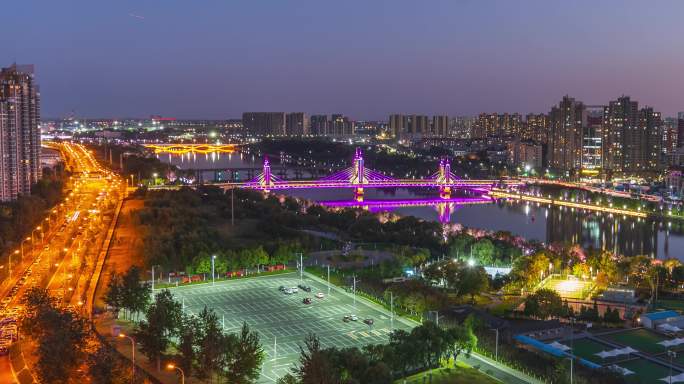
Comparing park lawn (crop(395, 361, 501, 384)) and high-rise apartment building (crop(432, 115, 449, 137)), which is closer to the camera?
park lawn (crop(395, 361, 501, 384))

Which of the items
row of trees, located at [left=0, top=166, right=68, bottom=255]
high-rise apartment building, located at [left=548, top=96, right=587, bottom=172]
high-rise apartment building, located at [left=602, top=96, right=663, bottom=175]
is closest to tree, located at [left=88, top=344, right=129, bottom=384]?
row of trees, located at [left=0, top=166, right=68, bottom=255]

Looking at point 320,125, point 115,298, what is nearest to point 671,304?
point 115,298

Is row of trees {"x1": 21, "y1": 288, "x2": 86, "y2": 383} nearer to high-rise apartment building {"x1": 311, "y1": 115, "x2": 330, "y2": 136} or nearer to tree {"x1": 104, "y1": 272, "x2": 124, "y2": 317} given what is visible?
tree {"x1": 104, "y1": 272, "x2": 124, "y2": 317}

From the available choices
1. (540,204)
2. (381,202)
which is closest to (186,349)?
(381,202)

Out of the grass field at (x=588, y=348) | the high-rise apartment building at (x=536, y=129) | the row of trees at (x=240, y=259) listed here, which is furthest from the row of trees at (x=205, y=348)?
the high-rise apartment building at (x=536, y=129)

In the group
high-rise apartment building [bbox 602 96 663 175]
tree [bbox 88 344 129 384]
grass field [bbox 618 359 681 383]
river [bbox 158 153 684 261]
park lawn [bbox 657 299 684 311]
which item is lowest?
river [bbox 158 153 684 261]

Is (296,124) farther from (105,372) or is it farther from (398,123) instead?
(105,372)

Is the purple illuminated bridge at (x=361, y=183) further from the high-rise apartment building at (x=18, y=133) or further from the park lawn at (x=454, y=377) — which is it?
the park lawn at (x=454, y=377)
